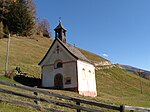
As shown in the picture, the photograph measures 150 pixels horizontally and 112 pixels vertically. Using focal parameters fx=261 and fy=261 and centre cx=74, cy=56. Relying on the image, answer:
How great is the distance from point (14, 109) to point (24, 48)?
61.4 m

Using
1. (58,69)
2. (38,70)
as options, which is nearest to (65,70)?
(58,69)

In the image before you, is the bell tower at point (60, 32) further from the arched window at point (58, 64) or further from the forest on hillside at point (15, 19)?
the forest on hillside at point (15, 19)

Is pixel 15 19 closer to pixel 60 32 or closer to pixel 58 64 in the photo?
pixel 60 32

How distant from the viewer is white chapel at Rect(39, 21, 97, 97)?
39.7 m

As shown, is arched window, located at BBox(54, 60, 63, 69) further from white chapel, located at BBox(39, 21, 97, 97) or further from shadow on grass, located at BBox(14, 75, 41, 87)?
shadow on grass, located at BBox(14, 75, 41, 87)

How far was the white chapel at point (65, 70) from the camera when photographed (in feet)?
130

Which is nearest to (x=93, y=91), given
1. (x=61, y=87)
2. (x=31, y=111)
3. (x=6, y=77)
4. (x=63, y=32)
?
(x=61, y=87)

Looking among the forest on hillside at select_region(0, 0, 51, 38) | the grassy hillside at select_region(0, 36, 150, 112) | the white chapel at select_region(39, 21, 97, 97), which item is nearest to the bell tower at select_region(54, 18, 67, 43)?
the white chapel at select_region(39, 21, 97, 97)

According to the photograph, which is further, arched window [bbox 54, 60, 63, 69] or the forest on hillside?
the forest on hillside

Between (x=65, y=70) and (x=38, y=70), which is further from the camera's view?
(x=38, y=70)

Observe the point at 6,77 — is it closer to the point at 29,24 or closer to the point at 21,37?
the point at 29,24

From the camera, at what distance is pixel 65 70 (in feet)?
133

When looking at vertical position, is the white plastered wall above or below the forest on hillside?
below

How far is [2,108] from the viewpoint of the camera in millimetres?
11766
